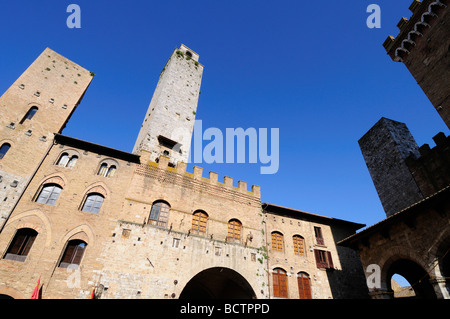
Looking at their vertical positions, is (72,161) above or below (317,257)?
above

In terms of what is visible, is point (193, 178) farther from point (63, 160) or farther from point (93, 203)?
point (63, 160)

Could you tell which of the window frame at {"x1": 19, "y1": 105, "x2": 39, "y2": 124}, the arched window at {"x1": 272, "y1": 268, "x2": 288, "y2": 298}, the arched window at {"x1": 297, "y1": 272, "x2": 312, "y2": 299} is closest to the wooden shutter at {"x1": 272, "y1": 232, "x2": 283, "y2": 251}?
the arched window at {"x1": 272, "y1": 268, "x2": 288, "y2": 298}

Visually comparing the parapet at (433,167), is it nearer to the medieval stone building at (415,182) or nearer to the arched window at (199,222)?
the medieval stone building at (415,182)

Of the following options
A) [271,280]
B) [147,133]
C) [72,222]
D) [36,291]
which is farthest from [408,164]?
[36,291]

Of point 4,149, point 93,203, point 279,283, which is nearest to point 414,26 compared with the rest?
point 279,283

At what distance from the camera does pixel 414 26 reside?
16422mm

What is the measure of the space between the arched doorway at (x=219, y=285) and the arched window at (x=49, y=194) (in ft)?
31.1

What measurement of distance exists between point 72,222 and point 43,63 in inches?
449

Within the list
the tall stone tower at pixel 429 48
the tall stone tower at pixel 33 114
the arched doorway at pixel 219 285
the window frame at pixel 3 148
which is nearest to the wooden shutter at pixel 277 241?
the arched doorway at pixel 219 285

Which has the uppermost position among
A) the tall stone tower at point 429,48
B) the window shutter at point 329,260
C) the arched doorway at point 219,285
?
the tall stone tower at point 429,48

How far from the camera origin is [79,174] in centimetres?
1376

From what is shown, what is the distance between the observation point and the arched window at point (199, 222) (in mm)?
15116

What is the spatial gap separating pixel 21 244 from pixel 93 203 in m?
3.45
